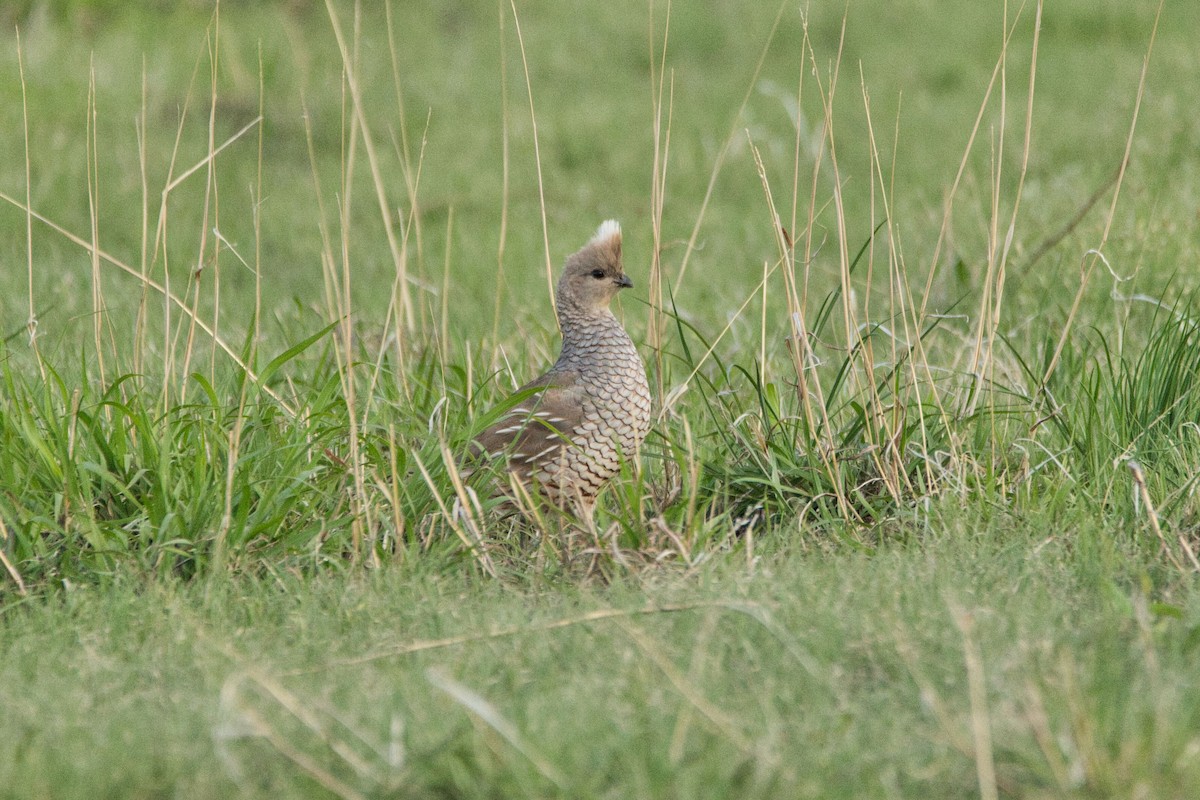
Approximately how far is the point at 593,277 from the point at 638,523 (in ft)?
3.62

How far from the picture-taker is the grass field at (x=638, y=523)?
2.48 m

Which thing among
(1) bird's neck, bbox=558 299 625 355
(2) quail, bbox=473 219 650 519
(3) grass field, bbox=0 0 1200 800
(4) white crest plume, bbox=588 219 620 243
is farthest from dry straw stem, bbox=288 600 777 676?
(4) white crest plume, bbox=588 219 620 243

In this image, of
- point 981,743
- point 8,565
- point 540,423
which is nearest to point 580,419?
point 540,423

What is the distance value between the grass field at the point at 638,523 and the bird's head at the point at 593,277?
189mm

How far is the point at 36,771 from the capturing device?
2484 mm

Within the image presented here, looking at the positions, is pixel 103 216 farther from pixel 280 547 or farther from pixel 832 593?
pixel 832 593

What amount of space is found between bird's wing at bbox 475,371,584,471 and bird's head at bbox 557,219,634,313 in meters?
0.28

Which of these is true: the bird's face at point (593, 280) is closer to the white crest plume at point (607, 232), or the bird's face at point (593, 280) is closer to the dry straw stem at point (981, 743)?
the white crest plume at point (607, 232)

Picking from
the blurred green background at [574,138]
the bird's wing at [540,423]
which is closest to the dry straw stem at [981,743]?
the bird's wing at [540,423]

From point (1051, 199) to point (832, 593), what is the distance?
4.13 metres

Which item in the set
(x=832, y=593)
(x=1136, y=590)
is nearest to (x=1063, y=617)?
(x=1136, y=590)

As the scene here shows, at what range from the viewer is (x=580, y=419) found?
4133 millimetres

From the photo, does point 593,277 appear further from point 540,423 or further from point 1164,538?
point 1164,538

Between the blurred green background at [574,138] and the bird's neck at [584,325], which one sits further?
the blurred green background at [574,138]
